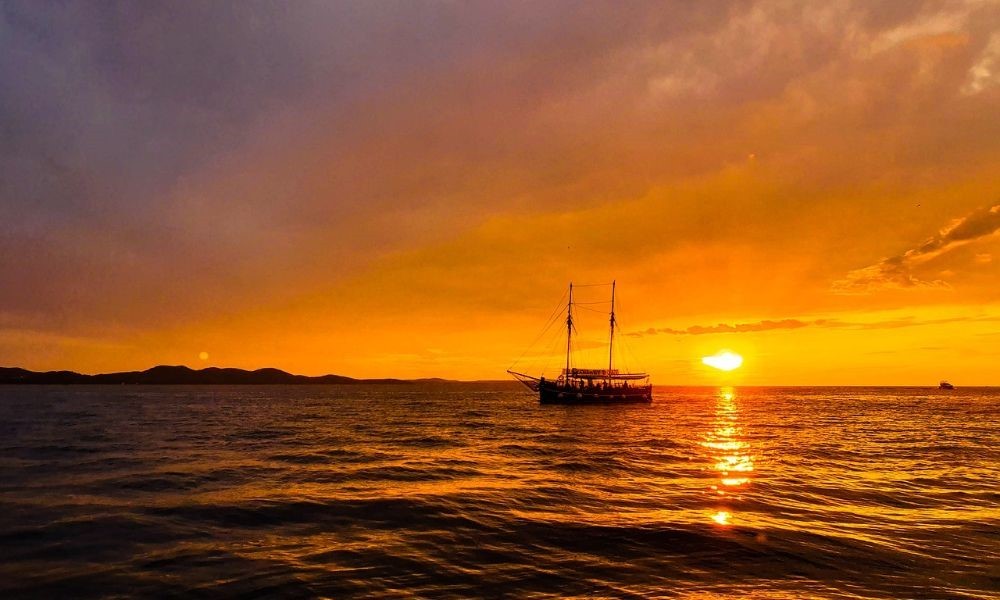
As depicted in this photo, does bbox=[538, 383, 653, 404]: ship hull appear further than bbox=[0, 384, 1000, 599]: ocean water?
Yes

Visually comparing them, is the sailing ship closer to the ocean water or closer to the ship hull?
the ship hull

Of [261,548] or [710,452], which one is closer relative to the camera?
[261,548]

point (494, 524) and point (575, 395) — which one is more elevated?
point (494, 524)

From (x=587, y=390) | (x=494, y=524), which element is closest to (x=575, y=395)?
(x=587, y=390)

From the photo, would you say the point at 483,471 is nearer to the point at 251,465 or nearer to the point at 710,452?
the point at 251,465

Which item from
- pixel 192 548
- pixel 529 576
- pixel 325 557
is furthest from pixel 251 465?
pixel 529 576

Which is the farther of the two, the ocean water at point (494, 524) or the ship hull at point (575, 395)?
the ship hull at point (575, 395)

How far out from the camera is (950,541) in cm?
1622

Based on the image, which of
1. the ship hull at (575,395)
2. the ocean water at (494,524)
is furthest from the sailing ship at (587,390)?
the ocean water at (494,524)

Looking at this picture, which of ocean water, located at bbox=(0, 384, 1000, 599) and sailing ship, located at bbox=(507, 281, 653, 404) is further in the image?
sailing ship, located at bbox=(507, 281, 653, 404)

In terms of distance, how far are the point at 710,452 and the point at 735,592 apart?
2925 centimetres

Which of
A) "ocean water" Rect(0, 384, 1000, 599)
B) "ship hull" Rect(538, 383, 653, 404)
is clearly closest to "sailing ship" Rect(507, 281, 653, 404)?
"ship hull" Rect(538, 383, 653, 404)

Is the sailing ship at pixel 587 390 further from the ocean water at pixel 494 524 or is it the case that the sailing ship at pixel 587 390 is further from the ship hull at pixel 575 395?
the ocean water at pixel 494 524

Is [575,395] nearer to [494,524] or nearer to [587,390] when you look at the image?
[587,390]
